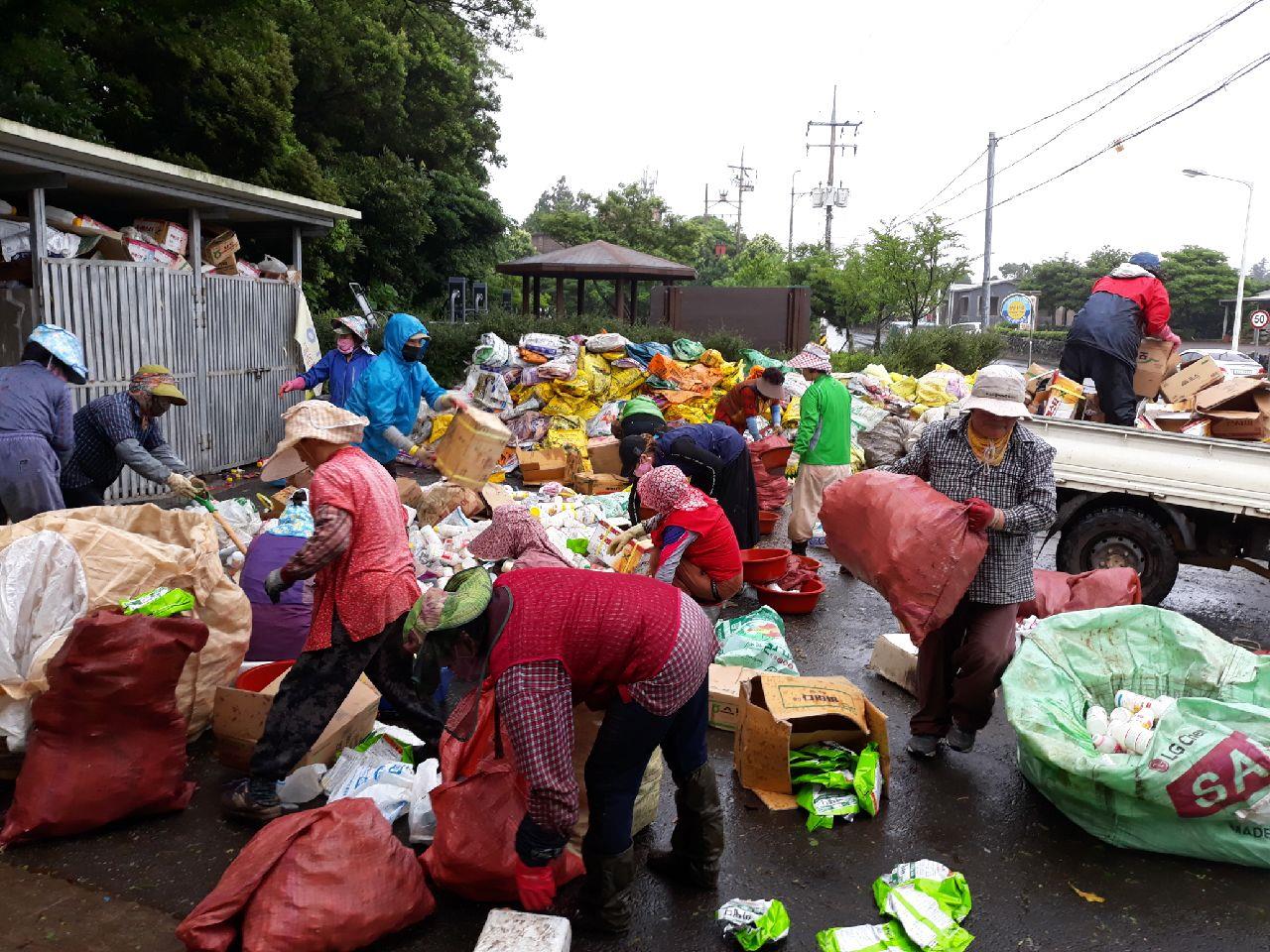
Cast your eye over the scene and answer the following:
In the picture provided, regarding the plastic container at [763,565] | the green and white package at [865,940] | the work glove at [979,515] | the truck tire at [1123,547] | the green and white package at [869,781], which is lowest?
the green and white package at [865,940]

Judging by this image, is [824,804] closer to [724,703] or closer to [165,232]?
[724,703]

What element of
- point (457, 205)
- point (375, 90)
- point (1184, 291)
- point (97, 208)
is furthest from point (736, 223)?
point (97, 208)

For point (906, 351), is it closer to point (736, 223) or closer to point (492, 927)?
point (492, 927)

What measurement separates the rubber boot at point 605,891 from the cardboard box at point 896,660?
259 cm

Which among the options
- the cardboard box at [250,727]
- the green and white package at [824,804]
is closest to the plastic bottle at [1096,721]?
the green and white package at [824,804]

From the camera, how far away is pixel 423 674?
248cm

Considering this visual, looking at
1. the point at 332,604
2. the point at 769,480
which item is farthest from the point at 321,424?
the point at 769,480

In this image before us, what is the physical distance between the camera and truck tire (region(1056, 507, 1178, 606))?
6.12 metres

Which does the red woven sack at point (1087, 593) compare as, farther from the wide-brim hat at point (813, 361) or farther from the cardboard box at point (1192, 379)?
the cardboard box at point (1192, 379)

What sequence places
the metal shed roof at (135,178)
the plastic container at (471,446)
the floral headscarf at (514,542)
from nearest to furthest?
the floral headscarf at (514,542) < the plastic container at (471,446) < the metal shed roof at (135,178)

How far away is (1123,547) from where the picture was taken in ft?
20.5

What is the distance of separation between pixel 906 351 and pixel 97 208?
13578mm

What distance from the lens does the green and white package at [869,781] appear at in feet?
12.2

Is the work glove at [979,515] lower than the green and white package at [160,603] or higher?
higher
